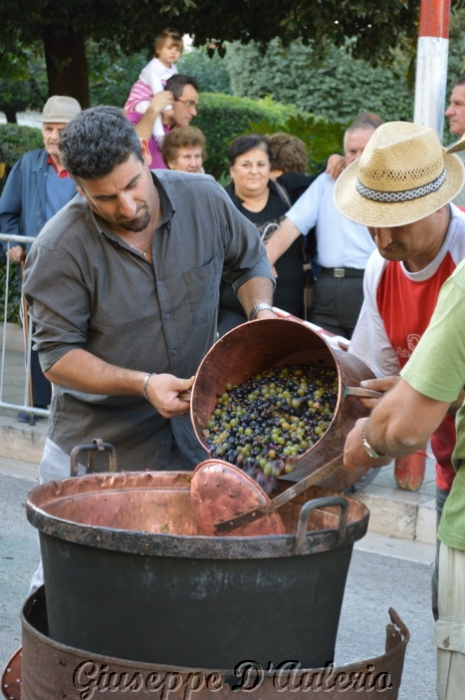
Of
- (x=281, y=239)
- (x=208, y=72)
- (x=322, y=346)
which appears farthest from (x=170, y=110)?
(x=208, y=72)

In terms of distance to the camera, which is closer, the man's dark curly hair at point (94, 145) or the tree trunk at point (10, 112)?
the man's dark curly hair at point (94, 145)

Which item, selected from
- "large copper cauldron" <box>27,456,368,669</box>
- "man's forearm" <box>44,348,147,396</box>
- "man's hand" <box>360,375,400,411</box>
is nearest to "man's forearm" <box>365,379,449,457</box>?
"large copper cauldron" <box>27,456,368,669</box>

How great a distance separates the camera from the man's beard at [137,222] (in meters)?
3.37

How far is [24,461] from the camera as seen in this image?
746 centimetres

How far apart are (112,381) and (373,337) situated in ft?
2.89

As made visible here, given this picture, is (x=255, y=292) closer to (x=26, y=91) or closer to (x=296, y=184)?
(x=296, y=184)

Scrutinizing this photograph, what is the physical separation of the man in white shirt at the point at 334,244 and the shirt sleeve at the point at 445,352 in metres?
4.33

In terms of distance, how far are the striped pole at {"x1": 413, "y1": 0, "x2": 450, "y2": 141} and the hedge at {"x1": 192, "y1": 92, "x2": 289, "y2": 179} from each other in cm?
704

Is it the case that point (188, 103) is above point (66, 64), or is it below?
below

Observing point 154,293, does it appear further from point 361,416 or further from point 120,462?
point 361,416

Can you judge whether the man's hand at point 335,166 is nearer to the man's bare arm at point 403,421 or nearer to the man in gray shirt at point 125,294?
the man in gray shirt at point 125,294

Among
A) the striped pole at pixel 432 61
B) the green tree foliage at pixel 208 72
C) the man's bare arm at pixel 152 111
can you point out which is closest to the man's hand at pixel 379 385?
the striped pole at pixel 432 61

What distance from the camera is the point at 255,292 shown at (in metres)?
3.85

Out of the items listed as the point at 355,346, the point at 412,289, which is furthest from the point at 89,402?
the point at 412,289
